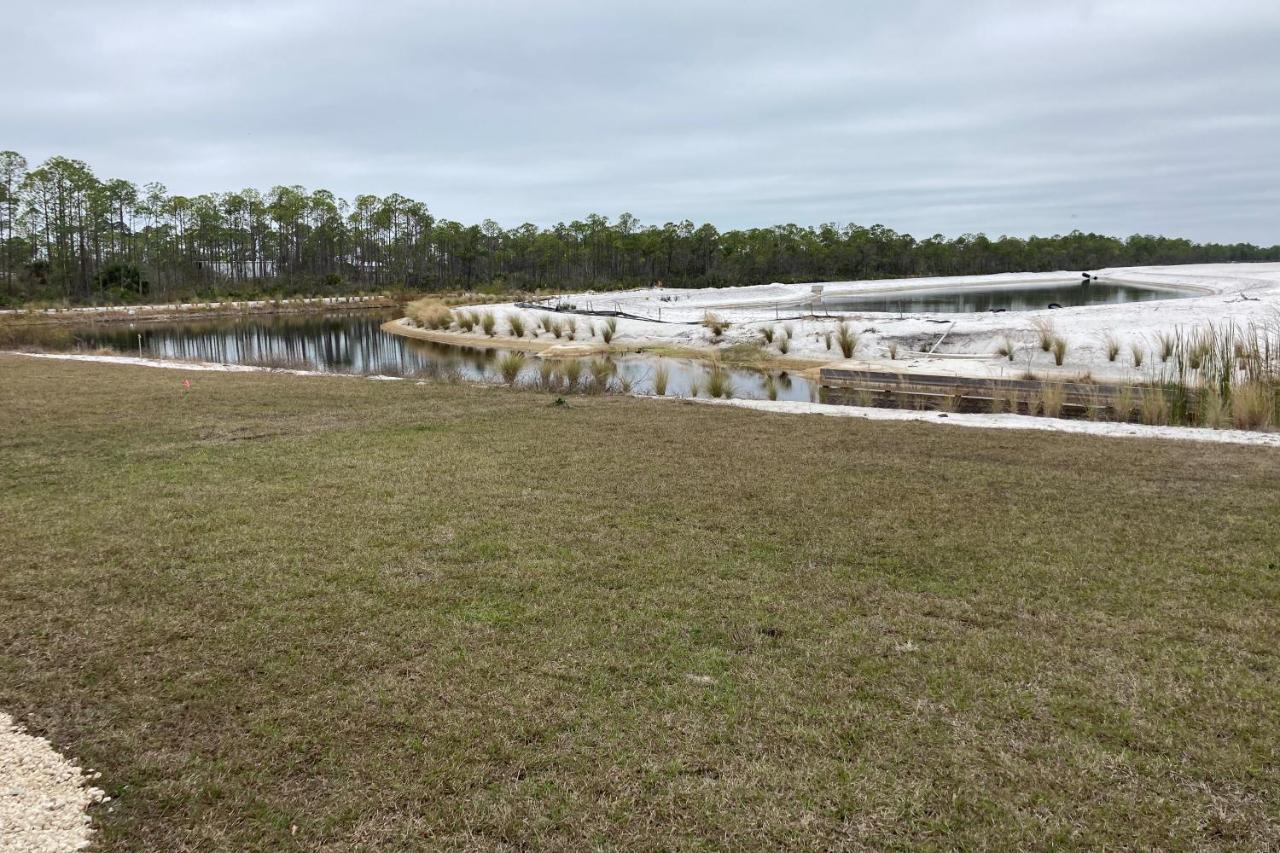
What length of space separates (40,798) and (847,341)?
20219 millimetres

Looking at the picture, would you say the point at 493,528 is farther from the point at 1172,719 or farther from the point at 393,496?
the point at 1172,719

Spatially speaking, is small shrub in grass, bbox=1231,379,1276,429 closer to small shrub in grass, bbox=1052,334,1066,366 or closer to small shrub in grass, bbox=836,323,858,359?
small shrub in grass, bbox=1052,334,1066,366

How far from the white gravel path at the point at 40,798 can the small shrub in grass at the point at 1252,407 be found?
1132cm

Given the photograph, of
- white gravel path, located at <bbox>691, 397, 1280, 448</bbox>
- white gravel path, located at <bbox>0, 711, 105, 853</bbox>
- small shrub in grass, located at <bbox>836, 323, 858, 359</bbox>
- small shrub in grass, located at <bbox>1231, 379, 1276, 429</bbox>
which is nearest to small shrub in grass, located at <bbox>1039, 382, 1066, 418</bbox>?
white gravel path, located at <bbox>691, 397, 1280, 448</bbox>

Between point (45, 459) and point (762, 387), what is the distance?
1319 centimetres

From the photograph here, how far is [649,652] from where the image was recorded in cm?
339

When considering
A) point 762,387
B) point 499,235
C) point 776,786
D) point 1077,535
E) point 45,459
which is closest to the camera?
point 776,786

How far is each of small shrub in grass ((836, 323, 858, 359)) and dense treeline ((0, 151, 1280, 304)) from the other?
1733 inches

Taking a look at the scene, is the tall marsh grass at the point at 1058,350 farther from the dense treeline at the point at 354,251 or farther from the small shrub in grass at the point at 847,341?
the dense treeline at the point at 354,251

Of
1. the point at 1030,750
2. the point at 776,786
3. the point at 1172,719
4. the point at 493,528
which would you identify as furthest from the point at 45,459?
the point at 1172,719

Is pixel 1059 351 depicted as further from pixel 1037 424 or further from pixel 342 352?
pixel 342 352

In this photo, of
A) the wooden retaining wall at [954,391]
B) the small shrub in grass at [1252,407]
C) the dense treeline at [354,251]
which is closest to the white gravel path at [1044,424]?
the small shrub in grass at [1252,407]

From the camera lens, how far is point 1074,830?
231 centimetres

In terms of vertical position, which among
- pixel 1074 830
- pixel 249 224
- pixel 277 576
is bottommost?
pixel 1074 830
